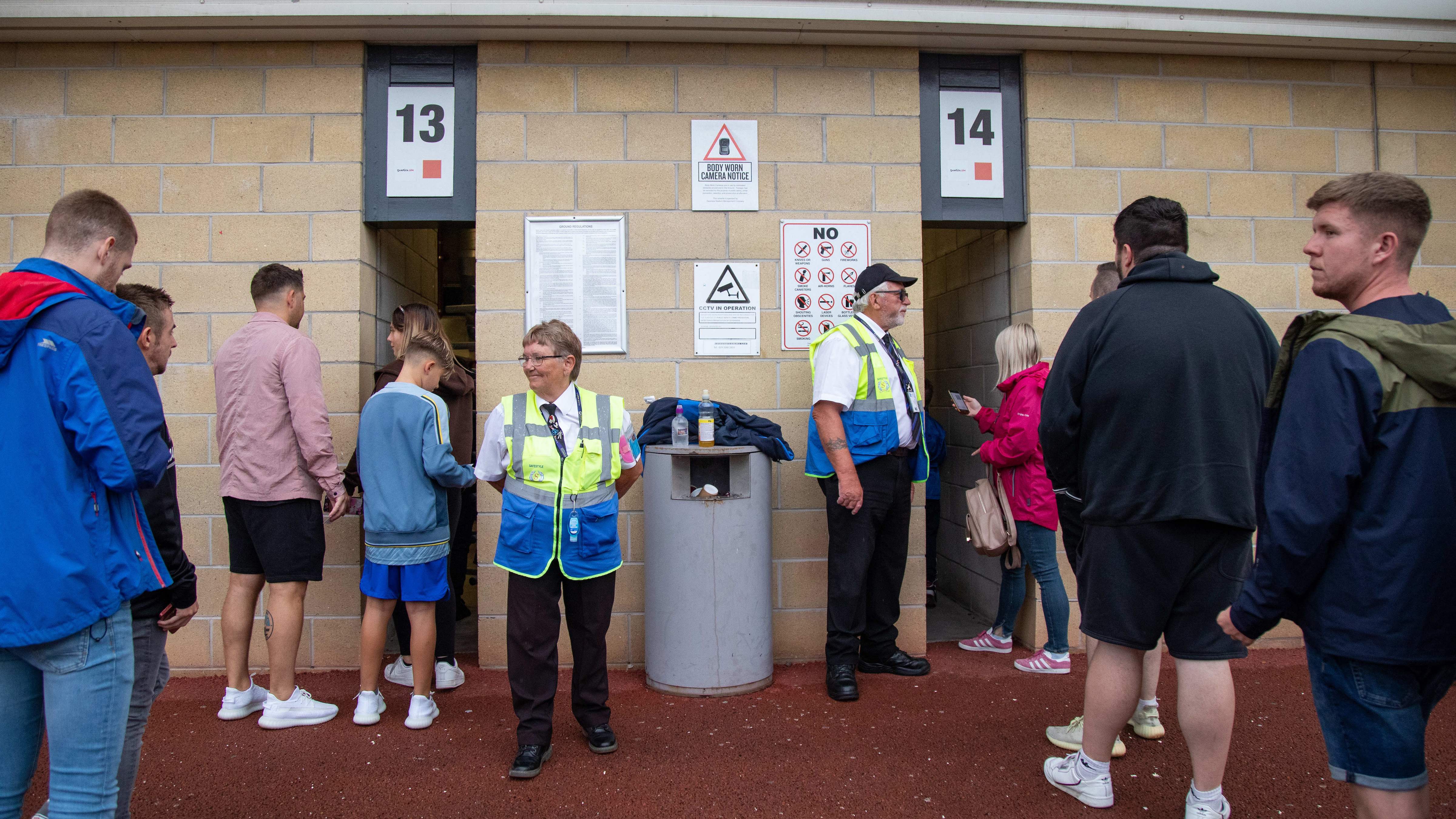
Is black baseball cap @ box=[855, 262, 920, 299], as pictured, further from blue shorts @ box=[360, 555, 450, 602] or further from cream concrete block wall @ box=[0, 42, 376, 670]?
cream concrete block wall @ box=[0, 42, 376, 670]

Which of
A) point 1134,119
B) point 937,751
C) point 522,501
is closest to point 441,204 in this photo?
point 522,501

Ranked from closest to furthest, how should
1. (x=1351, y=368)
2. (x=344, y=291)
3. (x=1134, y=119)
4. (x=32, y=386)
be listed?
1. (x=1351, y=368)
2. (x=32, y=386)
3. (x=344, y=291)
4. (x=1134, y=119)

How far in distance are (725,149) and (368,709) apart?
11.2 ft

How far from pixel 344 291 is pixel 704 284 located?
203 cm

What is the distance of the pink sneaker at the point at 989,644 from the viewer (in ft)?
15.3

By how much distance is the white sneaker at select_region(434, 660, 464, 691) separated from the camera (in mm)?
4109

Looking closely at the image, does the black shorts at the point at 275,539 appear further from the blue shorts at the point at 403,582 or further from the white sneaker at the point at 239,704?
the white sneaker at the point at 239,704

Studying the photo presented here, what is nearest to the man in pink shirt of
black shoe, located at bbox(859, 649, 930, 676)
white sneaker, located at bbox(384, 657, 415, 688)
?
white sneaker, located at bbox(384, 657, 415, 688)

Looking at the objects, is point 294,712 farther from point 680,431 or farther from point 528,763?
point 680,431

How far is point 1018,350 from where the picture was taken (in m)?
4.29

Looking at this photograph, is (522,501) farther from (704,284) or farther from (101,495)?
(704,284)

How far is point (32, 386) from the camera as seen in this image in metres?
1.84

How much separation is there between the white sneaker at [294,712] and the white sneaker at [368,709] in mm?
143

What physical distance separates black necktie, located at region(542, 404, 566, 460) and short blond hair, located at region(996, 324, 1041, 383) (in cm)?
245
